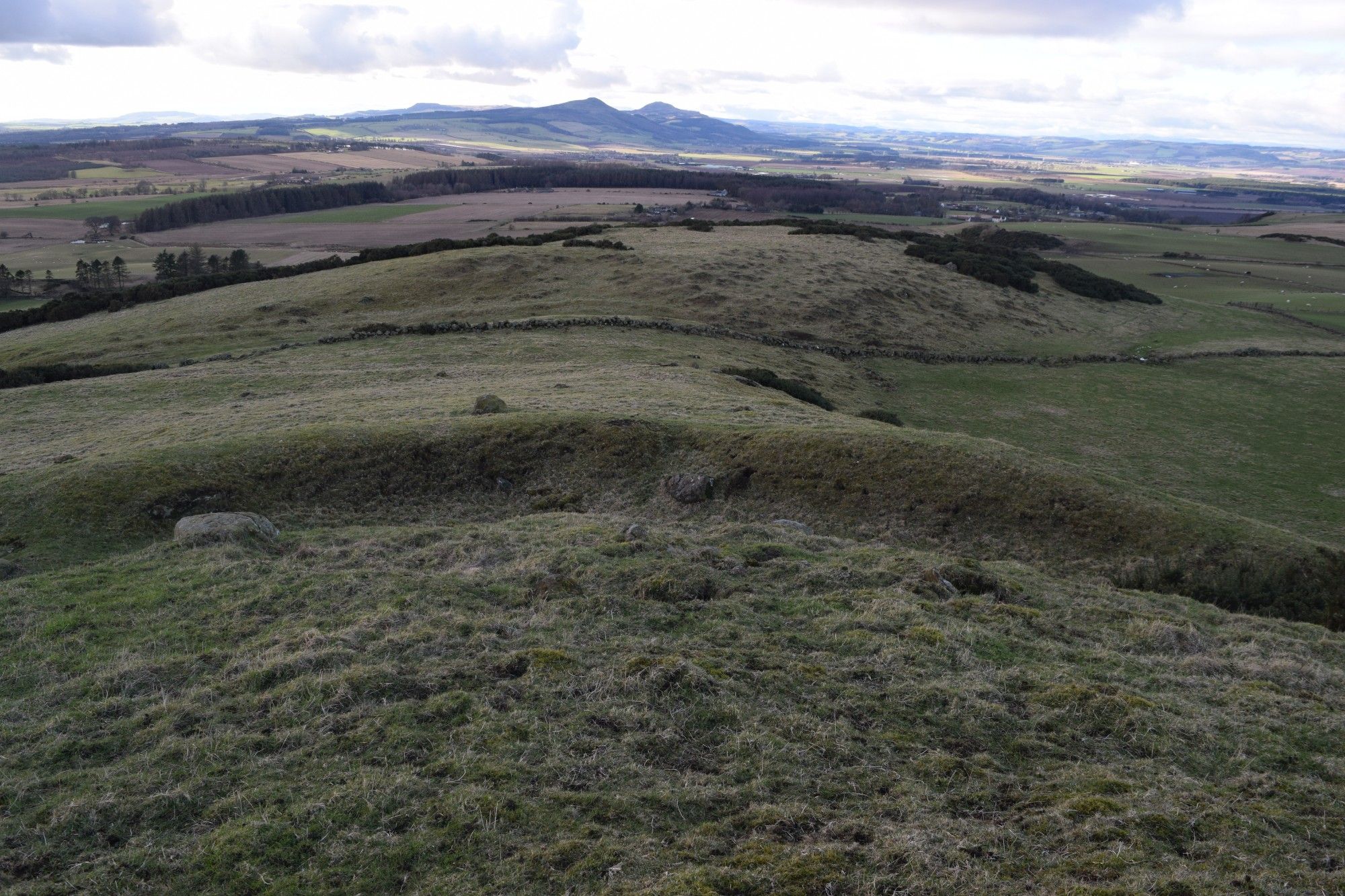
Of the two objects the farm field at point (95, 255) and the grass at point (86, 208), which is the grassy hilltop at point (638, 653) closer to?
the farm field at point (95, 255)

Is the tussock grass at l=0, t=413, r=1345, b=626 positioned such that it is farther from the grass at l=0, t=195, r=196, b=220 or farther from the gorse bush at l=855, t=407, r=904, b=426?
the grass at l=0, t=195, r=196, b=220

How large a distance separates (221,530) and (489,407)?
12865 millimetres

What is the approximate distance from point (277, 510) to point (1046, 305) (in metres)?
71.9

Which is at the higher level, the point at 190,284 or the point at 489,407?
the point at 190,284

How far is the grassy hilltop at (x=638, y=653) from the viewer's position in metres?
8.81

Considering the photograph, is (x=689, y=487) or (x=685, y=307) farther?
(x=685, y=307)

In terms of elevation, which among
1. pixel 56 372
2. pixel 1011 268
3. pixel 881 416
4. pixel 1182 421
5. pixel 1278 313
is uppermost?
pixel 1011 268

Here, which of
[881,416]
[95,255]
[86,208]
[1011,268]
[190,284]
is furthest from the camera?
[86,208]

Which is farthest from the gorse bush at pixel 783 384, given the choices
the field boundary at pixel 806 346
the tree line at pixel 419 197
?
the tree line at pixel 419 197

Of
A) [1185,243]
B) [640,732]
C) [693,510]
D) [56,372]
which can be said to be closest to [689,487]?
[693,510]

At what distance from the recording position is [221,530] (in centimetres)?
1891

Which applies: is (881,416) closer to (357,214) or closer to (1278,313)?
(1278,313)

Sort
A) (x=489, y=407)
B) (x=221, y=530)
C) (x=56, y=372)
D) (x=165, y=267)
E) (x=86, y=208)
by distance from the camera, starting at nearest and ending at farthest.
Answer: (x=221, y=530) → (x=489, y=407) → (x=56, y=372) → (x=165, y=267) → (x=86, y=208)

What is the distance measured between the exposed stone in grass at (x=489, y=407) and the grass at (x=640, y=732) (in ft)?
42.8
